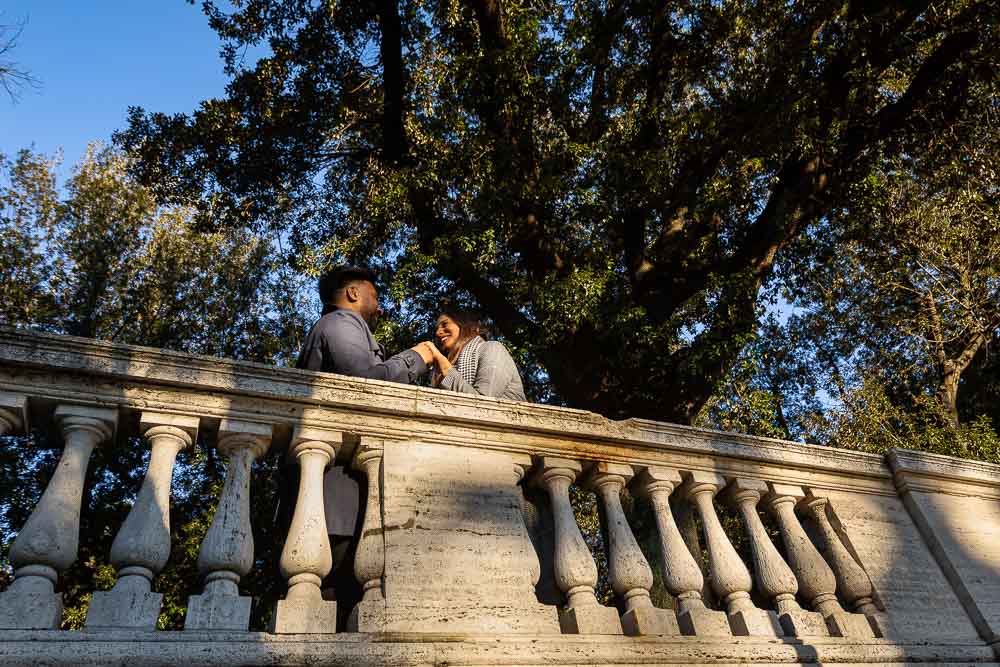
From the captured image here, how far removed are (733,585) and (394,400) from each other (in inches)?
77.2

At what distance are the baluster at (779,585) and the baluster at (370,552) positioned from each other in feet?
6.85

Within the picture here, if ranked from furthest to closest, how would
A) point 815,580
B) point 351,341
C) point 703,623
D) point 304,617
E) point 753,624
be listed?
point 351,341 → point 815,580 → point 753,624 → point 703,623 → point 304,617

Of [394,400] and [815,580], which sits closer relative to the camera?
[394,400]

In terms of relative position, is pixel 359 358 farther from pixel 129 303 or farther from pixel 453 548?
pixel 129 303

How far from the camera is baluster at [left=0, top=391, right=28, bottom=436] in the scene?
299 centimetres

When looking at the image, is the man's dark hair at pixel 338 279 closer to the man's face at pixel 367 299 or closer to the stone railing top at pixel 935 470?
the man's face at pixel 367 299

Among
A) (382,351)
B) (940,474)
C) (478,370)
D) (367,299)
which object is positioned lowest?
(940,474)

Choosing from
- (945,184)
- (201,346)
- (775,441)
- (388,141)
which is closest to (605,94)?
(388,141)

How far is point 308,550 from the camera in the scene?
9.99 feet

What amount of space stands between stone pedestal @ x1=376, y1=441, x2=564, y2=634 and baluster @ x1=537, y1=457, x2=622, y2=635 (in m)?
0.11

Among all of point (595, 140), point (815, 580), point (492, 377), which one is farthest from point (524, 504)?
point (595, 140)

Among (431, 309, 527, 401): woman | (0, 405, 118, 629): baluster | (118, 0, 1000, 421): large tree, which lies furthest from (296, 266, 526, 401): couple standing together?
(118, 0, 1000, 421): large tree

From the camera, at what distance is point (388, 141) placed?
Result: 10578 millimetres

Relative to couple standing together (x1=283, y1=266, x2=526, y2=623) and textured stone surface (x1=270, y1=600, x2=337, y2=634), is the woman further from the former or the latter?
textured stone surface (x1=270, y1=600, x2=337, y2=634)
